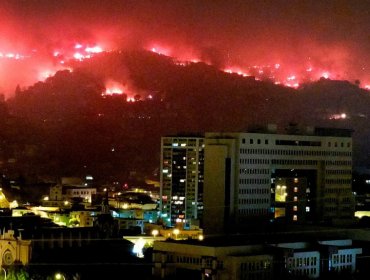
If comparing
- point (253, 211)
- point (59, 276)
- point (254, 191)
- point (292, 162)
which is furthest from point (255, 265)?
point (292, 162)

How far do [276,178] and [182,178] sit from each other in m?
7.63

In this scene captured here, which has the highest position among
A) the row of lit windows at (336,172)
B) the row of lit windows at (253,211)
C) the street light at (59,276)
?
the row of lit windows at (336,172)

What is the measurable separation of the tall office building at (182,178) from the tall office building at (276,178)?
18.5 feet

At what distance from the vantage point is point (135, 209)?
41.8 m

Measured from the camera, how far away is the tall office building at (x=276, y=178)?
33938 mm

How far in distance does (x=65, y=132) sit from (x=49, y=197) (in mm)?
29042

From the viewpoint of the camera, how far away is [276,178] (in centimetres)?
3625

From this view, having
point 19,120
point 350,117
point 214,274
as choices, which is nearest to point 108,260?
point 214,274

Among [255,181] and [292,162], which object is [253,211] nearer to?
[255,181]

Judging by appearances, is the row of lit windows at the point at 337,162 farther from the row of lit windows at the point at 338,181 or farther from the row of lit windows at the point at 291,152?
the row of lit windows at the point at 338,181

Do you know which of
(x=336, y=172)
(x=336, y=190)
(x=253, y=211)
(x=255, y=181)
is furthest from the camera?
(x=336, y=172)

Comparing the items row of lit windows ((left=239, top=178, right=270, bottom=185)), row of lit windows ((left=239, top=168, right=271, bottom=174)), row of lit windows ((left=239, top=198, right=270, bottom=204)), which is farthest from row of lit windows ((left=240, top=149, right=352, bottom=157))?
row of lit windows ((left=239, top=198, right=270, bottom=204))

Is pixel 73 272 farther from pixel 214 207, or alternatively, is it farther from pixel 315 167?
pixel 315 167

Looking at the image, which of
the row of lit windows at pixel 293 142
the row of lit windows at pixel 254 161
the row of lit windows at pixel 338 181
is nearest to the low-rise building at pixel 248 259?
the row of lit windows at pixel 254 161
